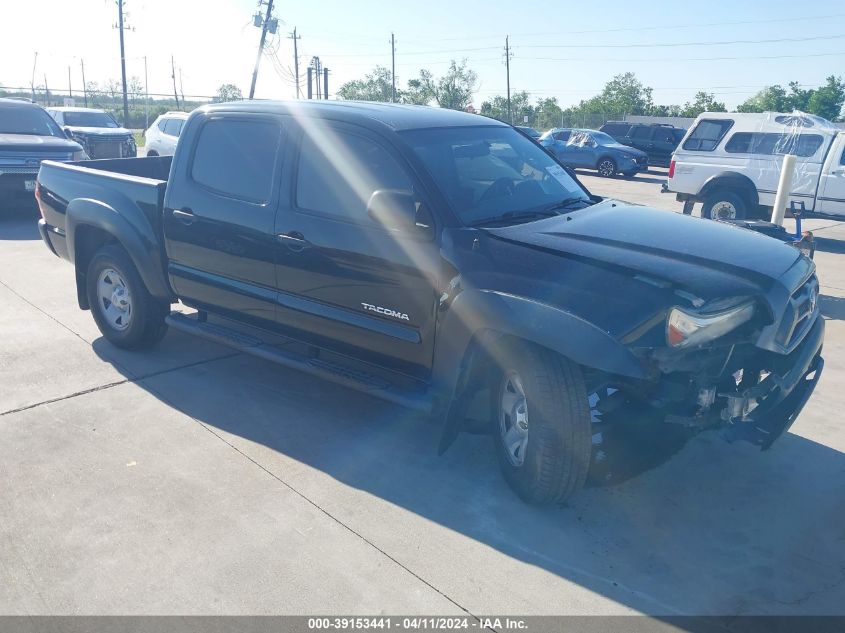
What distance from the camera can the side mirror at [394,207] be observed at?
3.91m

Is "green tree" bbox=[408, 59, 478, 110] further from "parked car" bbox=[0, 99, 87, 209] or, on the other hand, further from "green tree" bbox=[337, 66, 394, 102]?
"parked car" bbox=[0, 99, 87, 209]

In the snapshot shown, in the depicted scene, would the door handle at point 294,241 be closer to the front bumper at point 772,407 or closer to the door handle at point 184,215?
the door handle at point 184,215

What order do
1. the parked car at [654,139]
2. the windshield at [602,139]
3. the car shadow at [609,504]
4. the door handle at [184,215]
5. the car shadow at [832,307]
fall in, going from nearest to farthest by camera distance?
the car shadow at [609,504] → the door handle at [184,215] → the car shadow at [832,307] → the windshield at [602,139] → the parked car at [654,139]

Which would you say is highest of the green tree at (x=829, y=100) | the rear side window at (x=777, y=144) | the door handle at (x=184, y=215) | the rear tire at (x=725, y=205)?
the green tree at (x=829, y=100)

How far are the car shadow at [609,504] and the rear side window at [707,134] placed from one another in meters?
8.89

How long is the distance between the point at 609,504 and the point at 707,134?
10.2 metres

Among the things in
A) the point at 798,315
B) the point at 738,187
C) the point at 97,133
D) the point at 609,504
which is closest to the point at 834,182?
the point at 738,187

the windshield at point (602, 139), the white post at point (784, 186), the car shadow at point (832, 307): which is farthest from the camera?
the windshield at point (602, 139)

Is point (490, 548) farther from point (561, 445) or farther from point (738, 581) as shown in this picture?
point (738, 581)

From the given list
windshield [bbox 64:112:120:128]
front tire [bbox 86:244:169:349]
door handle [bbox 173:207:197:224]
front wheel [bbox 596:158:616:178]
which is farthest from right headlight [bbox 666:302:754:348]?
front wheel [bbox 596:158:616:178]

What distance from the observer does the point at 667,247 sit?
12.2 ft

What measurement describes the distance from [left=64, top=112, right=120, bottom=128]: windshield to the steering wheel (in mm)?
18415

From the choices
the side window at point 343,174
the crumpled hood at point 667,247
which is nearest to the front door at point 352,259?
the side window at point 343,174

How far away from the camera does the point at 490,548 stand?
3551 millimetres
